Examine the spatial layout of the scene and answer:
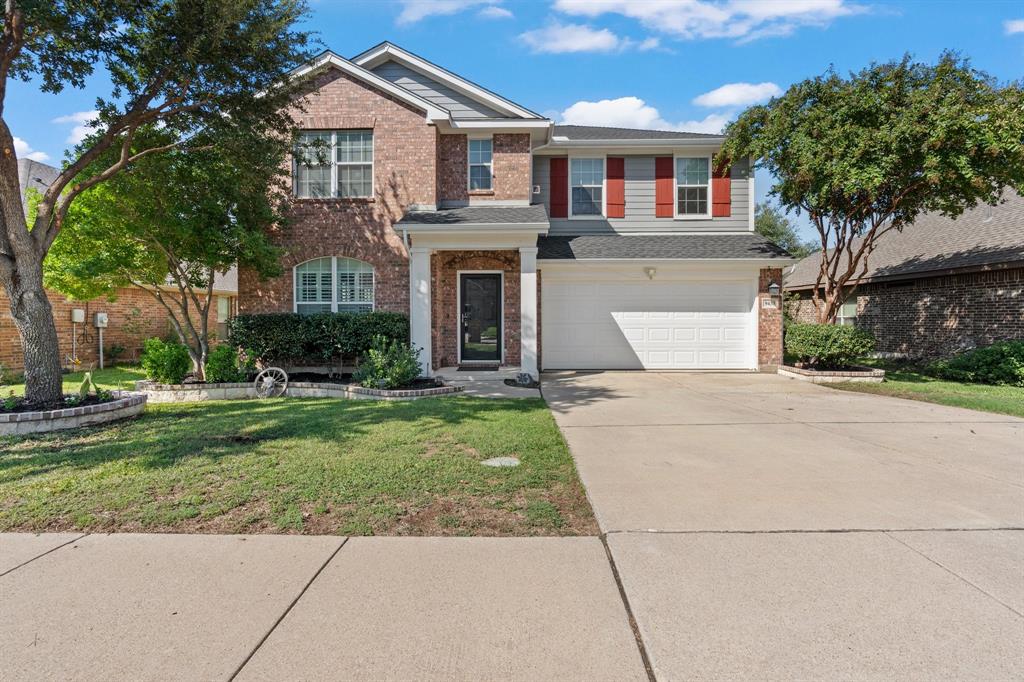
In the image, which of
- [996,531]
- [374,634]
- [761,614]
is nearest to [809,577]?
[761,614]

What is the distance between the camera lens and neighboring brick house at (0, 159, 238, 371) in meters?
A: 12.0

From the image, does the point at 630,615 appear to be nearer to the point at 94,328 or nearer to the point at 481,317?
the point at 481,317

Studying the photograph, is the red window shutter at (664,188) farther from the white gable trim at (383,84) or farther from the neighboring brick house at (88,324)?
the neighboring brick house at (88,324)

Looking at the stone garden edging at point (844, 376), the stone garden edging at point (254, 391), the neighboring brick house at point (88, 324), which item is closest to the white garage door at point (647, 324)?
the stone garden edging at point (844, 376)

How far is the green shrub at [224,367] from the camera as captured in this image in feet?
31.8

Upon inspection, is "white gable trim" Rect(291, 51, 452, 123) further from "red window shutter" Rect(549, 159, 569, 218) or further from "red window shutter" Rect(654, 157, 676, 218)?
"red window shutter" Rect(654, 157, 676, 218)

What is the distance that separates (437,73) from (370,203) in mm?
4081

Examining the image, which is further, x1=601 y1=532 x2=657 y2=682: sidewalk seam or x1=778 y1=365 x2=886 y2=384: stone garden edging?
x1=778 y1=365 x2=886 y2=384: stone garden edging

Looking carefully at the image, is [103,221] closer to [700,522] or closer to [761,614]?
[700,522]

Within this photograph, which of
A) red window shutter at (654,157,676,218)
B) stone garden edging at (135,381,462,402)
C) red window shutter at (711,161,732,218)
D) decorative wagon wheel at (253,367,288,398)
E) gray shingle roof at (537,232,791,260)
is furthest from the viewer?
red window shutter at (654,157,676,218)

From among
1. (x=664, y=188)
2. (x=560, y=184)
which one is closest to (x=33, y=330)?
(x=560, y=184)

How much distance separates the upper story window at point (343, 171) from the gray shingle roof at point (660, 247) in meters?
4.50

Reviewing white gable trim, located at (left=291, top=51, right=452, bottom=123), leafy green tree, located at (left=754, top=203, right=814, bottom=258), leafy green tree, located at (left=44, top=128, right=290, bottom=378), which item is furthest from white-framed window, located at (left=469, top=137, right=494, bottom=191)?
leafy green tree, located at (left=754, top=203, right=814, bottom=258)

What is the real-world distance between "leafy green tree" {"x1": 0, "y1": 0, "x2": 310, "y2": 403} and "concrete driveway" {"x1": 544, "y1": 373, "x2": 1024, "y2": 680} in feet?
22.9
